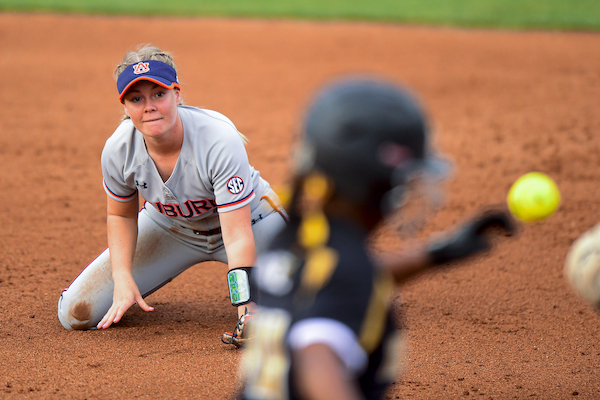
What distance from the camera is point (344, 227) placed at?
157 centimetres

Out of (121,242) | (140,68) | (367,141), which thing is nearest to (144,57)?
(140,68)

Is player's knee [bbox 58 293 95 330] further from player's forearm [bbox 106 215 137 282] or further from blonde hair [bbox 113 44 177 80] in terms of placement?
blonde hair [bbox 113 44 177 80]

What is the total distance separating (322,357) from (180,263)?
8.09 feet

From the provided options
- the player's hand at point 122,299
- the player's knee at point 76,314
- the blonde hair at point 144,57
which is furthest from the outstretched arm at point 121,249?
the blonde hair at point 144,57

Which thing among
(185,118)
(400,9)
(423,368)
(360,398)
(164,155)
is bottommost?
(360,398)

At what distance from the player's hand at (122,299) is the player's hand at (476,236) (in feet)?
6.72

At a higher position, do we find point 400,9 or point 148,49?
point 400,9

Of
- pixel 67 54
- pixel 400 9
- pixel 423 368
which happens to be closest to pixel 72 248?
pixel 423 368

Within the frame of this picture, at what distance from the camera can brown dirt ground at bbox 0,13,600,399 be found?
315 centimetres

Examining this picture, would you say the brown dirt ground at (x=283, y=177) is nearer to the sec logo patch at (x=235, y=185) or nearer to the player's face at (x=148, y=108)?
the sec logo patch at (x=235, y=185)

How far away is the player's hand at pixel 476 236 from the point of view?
1635 millimetres

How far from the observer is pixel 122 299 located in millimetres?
3348

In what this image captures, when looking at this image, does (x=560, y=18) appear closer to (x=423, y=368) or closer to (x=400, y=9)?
(x=400, y=9)

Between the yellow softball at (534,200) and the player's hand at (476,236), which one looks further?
the yellow softball at (534,200)
